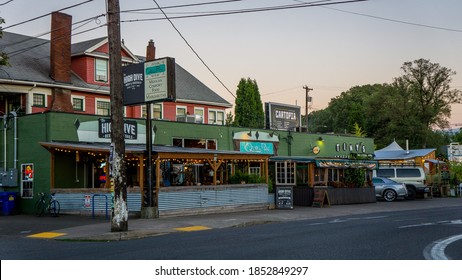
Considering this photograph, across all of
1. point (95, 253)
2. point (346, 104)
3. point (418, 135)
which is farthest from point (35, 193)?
point (346, 104)

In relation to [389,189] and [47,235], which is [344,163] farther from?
[47,235]

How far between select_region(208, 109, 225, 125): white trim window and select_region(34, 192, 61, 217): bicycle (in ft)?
62.4

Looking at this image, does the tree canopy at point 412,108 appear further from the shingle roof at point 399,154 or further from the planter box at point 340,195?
the planter box at point 340,195

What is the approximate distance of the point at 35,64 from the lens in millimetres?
34281

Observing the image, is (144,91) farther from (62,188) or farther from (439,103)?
(439,103)

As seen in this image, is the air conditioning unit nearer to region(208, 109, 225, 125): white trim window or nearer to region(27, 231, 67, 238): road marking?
region(208, 109, 225, 125): white trim window

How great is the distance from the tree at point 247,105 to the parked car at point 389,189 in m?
34.2

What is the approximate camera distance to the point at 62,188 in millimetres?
25219

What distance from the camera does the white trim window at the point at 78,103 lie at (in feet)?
114

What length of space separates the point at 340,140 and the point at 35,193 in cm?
2391

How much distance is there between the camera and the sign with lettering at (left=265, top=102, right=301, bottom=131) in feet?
130

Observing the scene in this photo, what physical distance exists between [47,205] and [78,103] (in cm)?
1135

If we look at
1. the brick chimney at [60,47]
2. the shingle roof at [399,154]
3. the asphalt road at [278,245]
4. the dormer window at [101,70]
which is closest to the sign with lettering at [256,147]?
the dormer window at [101,70]

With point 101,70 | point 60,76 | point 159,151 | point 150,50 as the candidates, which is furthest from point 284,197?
point 150,50
